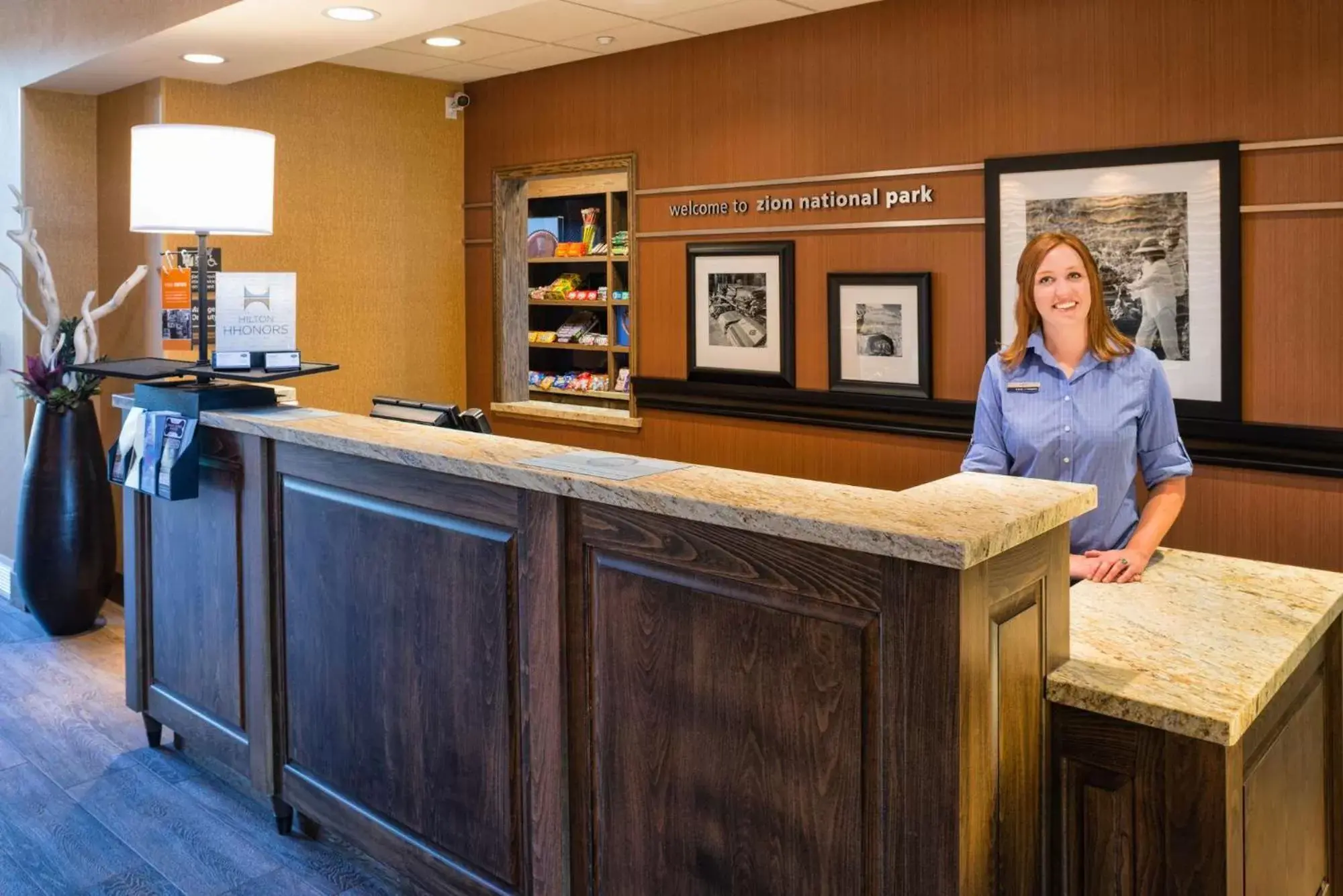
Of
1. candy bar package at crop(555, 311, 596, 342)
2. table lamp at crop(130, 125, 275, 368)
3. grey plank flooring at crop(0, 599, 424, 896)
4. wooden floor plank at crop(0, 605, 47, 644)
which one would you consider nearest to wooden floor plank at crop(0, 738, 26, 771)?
A: grey plank flooring at crop(0, 599, 424, 896)

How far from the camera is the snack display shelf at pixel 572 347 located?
622 cm

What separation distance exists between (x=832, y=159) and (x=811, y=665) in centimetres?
347

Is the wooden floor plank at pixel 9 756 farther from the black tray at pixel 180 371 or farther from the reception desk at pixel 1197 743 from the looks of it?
the reception desk at pixel 1197 743

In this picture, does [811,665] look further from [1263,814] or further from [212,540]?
[212,540]

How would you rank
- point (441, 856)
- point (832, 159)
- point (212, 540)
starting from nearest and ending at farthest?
1. point (441, 856)
2. point (212, 540)
3. point (832, 159)

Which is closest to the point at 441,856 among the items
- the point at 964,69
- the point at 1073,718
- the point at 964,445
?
the point at 1073,718

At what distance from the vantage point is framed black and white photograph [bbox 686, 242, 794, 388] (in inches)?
195

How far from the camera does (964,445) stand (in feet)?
14.5

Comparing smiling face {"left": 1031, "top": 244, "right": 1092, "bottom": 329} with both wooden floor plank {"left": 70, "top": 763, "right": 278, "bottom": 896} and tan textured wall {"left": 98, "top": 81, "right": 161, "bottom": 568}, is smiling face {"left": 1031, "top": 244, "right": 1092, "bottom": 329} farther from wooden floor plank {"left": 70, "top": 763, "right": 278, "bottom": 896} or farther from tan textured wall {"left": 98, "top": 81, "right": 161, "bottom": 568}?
tan textured wall {"left": 98, "top": 81, "right": 161, "bottom": 568}

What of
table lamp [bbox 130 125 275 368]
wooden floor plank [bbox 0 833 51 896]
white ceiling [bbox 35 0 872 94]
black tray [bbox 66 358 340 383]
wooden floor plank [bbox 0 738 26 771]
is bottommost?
wooden floor plank [bbox 0 833 51 896]

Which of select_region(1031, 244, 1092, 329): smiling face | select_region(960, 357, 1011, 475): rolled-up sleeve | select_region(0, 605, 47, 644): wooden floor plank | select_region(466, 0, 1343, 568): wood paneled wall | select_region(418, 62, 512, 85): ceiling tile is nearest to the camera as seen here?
select_region(1031, 244, 1092, 329): smiling face

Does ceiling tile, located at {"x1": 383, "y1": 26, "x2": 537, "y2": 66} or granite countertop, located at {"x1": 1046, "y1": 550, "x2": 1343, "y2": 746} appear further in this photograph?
ceiling tile, located at {"x1": 383, "y1": 26, "x2": 537, "y2": 66}

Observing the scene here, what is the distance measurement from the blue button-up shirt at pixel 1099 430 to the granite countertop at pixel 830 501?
1.67 ft

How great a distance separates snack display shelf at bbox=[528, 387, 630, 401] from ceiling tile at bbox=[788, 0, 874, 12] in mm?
2229
